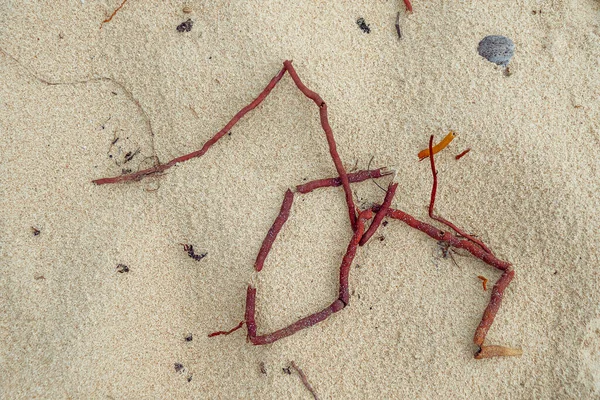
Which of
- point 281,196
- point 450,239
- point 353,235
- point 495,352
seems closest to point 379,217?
point 353,235

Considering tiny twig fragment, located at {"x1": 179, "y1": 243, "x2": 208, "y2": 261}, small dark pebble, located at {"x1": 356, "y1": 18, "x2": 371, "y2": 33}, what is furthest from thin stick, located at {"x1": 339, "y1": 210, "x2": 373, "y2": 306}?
small dark pebble, located at {"x1": 356, "y1": 18, "x2": 371, "y2": 33}

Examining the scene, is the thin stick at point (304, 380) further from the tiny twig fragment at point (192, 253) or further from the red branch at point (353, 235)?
the tiny twig fragment at point (192, 253)

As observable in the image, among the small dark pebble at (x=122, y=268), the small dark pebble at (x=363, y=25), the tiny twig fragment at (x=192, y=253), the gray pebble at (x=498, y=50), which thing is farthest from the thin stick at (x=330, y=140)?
the small dark pebble at (x=122, y=268)

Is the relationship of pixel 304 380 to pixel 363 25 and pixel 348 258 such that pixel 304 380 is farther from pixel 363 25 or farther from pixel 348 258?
pixel 363 25

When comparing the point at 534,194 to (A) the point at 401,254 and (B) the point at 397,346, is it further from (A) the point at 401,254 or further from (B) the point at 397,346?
(B) the point at 397,346

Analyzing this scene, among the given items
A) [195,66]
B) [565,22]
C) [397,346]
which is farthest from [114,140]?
[565,22]
